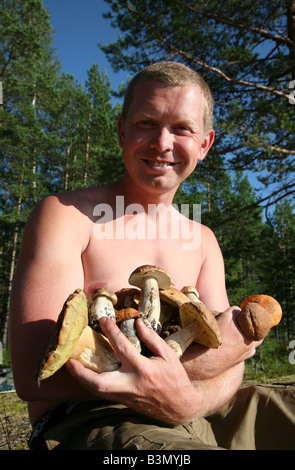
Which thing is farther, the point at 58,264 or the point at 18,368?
the point at 58,264

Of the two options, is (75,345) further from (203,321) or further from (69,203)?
(69,203)

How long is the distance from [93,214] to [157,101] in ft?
2.70

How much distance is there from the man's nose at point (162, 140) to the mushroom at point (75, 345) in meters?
1.18

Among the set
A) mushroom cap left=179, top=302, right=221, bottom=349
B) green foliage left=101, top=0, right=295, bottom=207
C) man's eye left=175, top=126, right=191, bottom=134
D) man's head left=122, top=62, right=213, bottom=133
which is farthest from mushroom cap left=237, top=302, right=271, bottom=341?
green foliage left=101, top=0, right=295, bottom=207

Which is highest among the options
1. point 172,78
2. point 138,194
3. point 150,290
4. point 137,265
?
point 172,78

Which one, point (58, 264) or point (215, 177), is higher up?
point (215, 177)

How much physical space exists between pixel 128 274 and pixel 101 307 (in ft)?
1.82

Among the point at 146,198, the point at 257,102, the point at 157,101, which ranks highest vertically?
the point at 257,102

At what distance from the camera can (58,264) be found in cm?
175

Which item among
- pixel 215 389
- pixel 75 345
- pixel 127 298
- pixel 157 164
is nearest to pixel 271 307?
pixel 215 389

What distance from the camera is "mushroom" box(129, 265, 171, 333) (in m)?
1.50

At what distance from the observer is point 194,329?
1.46m

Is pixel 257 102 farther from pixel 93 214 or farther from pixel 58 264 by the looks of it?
pixel 58 264
